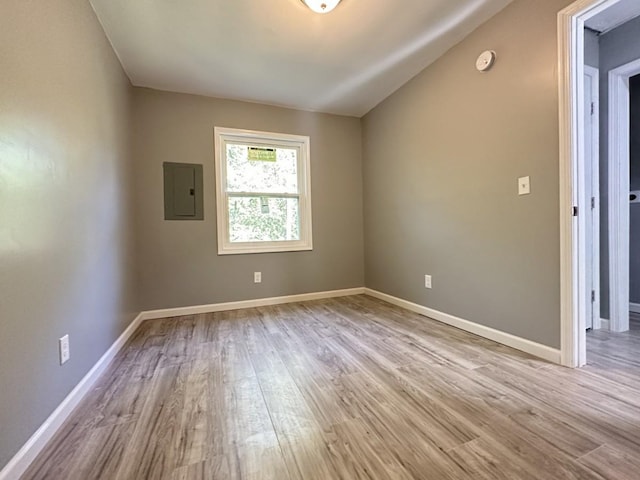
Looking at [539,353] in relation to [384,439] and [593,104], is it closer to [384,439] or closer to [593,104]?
[384,439]

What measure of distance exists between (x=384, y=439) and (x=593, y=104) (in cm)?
300

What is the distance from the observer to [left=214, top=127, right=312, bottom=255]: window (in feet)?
10.8

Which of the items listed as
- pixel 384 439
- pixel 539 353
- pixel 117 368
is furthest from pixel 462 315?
pixel 117 368

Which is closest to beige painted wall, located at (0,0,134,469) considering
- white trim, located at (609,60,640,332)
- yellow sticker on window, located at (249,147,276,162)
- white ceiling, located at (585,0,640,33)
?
yellow sticker on window, located at (249,147,276,162)

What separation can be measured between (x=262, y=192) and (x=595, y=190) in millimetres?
3210

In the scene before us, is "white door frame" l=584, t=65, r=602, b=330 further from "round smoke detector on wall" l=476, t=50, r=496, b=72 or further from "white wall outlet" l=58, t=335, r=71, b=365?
"white wall outlet" l=58, t=335, r=71, b=365

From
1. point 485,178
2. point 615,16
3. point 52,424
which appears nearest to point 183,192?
point 52,424

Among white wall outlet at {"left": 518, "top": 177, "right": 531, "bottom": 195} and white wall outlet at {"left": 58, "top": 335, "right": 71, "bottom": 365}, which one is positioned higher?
white wall outlet at {"left": 518, "top": 177, "right": 531, "bottom": 195}

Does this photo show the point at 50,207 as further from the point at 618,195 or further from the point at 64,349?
the point at 618,195

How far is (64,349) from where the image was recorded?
4.58ft

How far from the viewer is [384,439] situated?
1179 millimetres

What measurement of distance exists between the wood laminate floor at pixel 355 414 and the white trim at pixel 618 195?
0.85 feet

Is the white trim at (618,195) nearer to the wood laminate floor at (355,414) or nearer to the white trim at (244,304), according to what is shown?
the wood laminate floor at (355,414)

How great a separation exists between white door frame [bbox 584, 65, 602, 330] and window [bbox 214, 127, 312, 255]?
2736 millimetres
